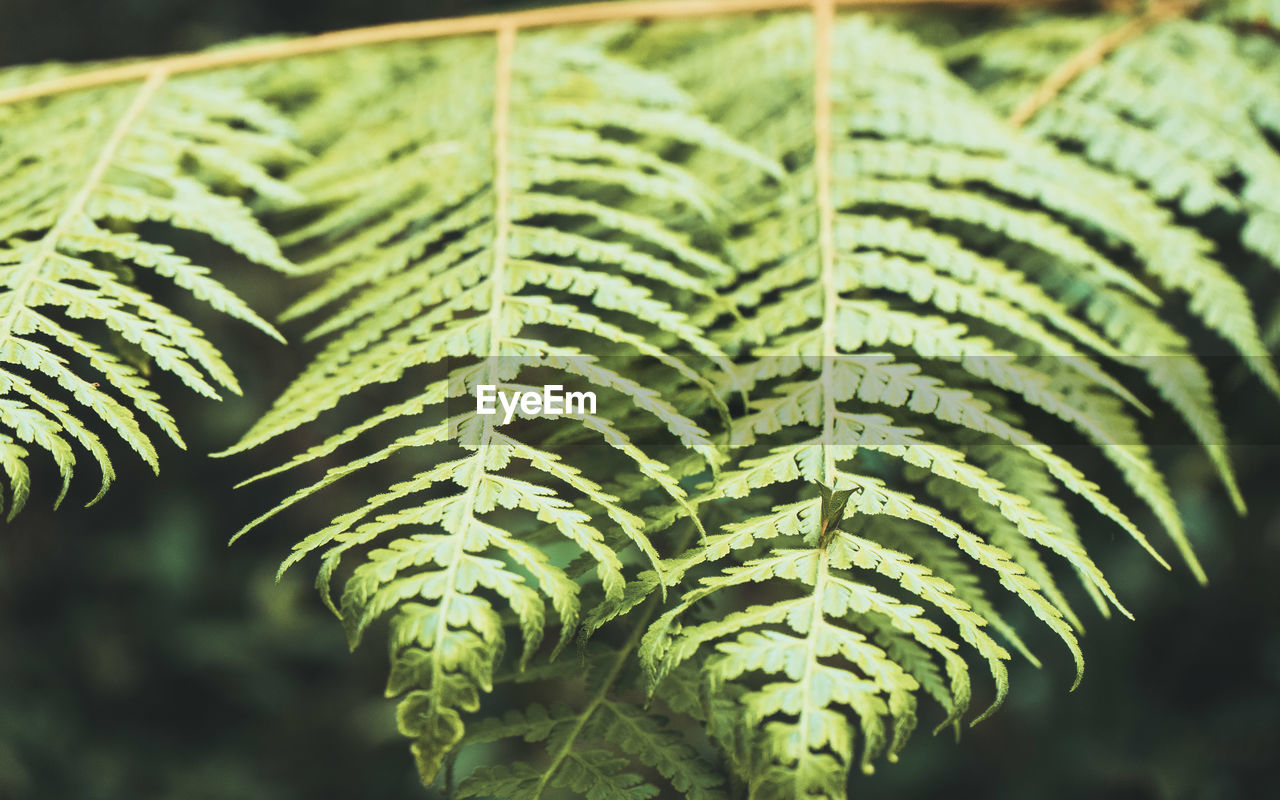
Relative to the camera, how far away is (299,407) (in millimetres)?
812

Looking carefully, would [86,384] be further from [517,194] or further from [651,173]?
[651,173]

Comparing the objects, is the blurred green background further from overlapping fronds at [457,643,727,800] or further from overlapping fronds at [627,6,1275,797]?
overlapping fronds at [457,643,727,800]

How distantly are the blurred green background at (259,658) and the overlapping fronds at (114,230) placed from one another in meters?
1.35

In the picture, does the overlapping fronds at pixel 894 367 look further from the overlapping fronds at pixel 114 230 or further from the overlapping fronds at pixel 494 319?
the overlapping fronds at pixel 114 230

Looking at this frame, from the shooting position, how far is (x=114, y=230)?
1.21 metres

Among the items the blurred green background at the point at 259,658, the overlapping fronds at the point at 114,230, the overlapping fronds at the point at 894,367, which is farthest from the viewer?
the blurred green background at the point at 259,658

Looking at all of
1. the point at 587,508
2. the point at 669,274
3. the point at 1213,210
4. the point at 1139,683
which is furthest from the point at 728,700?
the point at 1139,683

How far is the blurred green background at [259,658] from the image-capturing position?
204cm

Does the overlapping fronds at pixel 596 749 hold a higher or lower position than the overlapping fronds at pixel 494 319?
lower

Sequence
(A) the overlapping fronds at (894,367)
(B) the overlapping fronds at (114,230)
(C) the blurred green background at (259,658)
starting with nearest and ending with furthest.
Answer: (A) the overlapping fronds at (894,367)
(B) the overlapping fronds at (114,230)
(C) the blurred green background at (259,658)

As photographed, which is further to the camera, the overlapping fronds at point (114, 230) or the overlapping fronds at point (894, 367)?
the overlapping fronds at point (114, 230)

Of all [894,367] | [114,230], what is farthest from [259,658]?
[894,367]

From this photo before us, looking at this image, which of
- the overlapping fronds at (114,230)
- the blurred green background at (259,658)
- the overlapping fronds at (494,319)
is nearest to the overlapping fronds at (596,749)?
the overlapping fronds at (494,319)

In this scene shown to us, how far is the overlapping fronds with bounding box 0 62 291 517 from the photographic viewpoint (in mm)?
726
